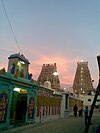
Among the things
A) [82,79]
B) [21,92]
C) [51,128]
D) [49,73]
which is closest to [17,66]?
[21,92]

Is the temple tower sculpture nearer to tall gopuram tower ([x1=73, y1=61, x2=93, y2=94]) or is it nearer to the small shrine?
the small shrine

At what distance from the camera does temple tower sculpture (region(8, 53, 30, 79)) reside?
1741 cm

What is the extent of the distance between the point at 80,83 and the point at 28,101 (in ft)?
325

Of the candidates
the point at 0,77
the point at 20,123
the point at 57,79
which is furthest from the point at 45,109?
the point at 57,79

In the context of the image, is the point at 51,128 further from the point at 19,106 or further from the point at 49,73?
the point at 49,73

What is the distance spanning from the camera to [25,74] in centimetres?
1852

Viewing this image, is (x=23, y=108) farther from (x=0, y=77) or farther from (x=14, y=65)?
(x=0, y=77)

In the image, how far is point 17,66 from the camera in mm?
17734

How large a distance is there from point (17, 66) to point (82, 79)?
100715 mm

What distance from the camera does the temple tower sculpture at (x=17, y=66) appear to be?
17406 mm

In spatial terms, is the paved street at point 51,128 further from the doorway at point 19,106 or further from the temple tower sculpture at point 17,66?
the temple tower sculpture at point 17,66

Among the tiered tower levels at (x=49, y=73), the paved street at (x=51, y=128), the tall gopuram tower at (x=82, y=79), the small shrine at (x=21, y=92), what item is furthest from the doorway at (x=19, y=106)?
the tall gopuram tower at (x=82, y=79)

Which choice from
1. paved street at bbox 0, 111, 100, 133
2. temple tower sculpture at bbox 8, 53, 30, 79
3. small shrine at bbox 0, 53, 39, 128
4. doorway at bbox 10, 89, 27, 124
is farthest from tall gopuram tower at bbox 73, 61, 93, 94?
paved street at bbox 0, 111, 100, 133

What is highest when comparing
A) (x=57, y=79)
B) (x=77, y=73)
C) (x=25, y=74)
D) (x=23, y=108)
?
(x=77, y=73)
